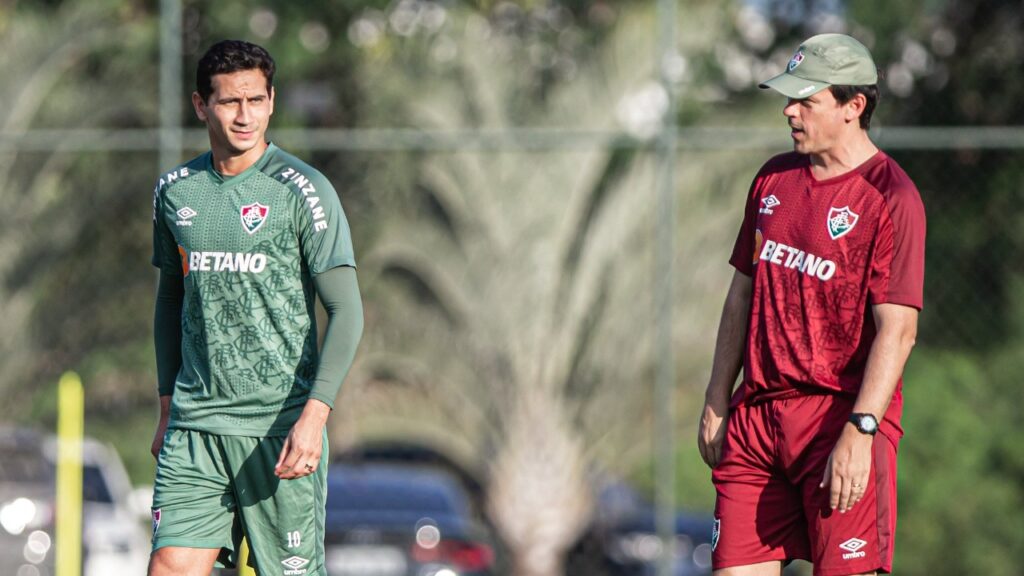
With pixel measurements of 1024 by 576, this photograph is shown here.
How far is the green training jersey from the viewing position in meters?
4.45

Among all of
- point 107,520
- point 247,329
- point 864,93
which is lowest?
point 107,520

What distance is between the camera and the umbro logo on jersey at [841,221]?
4285mm

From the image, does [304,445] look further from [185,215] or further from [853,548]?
[853,548]

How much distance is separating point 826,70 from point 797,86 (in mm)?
92

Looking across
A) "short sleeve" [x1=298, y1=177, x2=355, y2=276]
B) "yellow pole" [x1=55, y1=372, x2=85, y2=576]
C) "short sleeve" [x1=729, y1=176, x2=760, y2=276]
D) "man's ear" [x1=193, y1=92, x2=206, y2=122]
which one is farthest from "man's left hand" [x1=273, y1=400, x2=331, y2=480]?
"yellow pole" [x1=55, y1=372, x2=85, y2=576]

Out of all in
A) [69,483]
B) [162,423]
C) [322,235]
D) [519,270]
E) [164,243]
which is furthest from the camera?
[519,270]

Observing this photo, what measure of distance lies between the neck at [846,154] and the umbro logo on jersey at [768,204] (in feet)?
0.48

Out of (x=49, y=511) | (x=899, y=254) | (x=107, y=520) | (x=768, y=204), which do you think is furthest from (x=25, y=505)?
(x=899, y=254)

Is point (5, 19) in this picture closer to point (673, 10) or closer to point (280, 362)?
point (673, 10)

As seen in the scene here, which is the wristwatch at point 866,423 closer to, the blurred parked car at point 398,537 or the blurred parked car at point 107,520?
the blurred parked car at point 398,537

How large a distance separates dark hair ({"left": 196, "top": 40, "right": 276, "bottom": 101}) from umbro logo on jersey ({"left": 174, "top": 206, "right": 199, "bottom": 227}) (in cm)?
33

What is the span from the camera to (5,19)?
39.4 feet

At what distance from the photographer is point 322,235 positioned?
4422 mm

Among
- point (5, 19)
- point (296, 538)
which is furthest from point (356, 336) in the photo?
point (5, 19)
